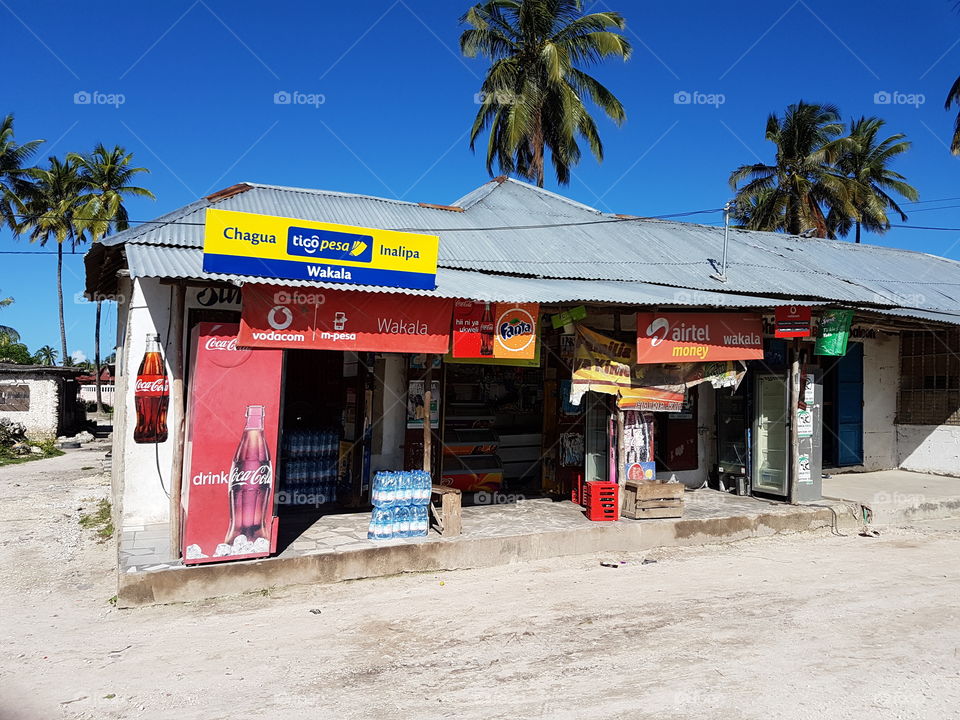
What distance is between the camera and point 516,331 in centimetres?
817

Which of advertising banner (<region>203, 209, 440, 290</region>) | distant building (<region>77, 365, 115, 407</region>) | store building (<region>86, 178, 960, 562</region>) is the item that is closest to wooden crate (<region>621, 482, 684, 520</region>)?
store building (<region>86, 178, 960, 562</region>)

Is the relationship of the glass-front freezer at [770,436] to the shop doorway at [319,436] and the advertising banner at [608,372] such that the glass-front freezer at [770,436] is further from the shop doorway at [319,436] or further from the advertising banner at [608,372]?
the shop doorway at [319,436]

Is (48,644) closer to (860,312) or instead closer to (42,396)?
(860,312)

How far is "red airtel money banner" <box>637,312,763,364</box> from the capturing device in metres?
8.96

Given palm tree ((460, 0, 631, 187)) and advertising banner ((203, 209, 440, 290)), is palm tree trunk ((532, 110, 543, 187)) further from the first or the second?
advertising banner ((203, 209, 440, 290))

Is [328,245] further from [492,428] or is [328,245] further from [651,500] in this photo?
[651,500]

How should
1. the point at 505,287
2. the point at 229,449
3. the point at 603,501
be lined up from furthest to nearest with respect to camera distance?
the point at 603,501 → the point at 505,287 → the point at 229,449

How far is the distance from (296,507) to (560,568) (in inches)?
154

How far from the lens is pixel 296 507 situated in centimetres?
938

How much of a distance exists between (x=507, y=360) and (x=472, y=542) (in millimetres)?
2247

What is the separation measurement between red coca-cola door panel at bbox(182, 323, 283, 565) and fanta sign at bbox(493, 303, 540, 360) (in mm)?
2699

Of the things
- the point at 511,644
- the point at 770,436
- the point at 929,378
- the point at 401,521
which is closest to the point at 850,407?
the point at 929,378

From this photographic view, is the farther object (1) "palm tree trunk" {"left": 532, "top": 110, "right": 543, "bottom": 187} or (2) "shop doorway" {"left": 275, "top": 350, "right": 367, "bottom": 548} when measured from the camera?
(1) "palm tree trunk" {"left": 532, "top": 110, "right": 543, "bottom": 187}

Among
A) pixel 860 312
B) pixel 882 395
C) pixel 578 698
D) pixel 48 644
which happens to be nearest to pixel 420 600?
pixel 578 698
